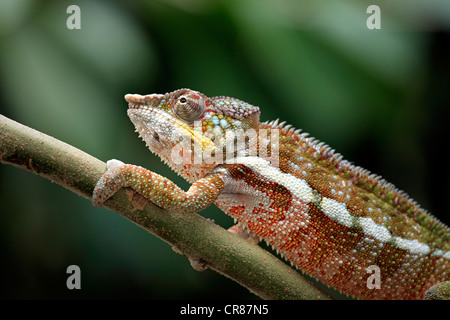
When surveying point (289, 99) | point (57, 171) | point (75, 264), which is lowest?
point (75, 264)

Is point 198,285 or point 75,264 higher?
point 75,264

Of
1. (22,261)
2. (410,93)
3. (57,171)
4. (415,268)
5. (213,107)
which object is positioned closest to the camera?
(57,171)

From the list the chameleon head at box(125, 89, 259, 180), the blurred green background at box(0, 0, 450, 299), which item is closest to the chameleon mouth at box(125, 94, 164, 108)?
the chameleon head at box(125, 89, 259, 180)

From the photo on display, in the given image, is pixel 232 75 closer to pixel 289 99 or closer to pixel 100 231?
pixel 289 99

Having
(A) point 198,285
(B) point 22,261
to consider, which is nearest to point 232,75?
(A) point 198,285

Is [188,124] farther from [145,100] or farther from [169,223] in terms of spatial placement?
[169,223]

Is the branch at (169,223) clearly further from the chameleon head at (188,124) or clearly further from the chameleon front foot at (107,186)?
the chameleon head at (188,124)

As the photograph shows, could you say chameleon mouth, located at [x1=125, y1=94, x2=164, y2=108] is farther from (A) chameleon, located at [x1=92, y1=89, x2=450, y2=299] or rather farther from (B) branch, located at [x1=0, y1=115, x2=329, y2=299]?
(B) branch, located at [x1=0, y1=115, x2=329, y2=299]
